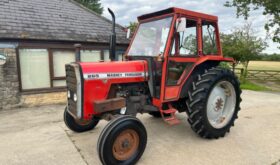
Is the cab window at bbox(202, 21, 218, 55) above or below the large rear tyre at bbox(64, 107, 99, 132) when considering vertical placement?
above

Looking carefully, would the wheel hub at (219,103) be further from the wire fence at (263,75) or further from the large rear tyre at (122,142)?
the wire fence at (263,75)

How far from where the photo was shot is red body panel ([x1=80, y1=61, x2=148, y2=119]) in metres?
3.31

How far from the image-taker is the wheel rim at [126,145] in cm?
310

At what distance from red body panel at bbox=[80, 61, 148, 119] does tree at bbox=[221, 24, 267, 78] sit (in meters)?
13.0

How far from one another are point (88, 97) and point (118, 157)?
37.5 inches

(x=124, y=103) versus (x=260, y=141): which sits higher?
(x=124, y=103)

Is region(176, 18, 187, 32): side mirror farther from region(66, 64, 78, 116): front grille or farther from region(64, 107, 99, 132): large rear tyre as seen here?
region(64, 107, 99, 132): large rear tyre

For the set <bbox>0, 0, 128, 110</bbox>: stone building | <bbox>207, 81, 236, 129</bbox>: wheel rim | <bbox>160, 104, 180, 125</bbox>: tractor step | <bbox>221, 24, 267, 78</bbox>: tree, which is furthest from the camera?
<bbox>221, 24, 267, 78</bbox>: tree

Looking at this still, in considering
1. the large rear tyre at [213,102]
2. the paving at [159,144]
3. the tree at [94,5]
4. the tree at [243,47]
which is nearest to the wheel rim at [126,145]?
the paving at [159,144]

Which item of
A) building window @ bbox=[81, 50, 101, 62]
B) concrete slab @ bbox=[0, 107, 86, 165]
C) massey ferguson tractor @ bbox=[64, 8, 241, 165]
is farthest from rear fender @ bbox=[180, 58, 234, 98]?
building window @ bbox=[81, 50, 101, 62]

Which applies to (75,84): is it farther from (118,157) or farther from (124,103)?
(118,157)

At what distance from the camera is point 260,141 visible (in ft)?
13.3

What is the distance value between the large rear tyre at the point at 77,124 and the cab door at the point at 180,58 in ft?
5.10

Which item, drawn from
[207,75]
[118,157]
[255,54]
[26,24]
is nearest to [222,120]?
[207,75]
